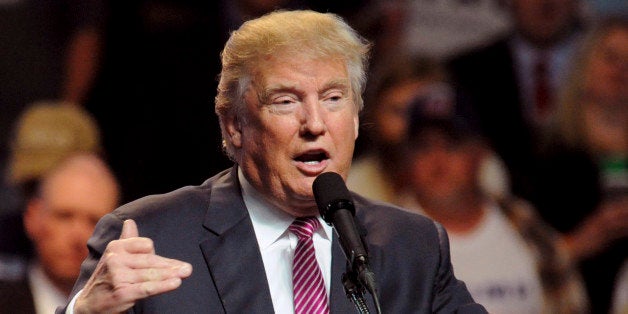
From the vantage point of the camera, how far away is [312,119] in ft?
7.93

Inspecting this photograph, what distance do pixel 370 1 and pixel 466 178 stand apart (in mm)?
1015

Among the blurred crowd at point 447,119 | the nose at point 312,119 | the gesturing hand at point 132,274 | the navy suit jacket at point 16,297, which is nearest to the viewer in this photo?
the gesturing hand at point 132,274

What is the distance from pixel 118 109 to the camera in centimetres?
454

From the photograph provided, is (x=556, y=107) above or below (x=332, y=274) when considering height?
below

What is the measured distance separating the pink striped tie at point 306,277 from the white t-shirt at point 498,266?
2608mm

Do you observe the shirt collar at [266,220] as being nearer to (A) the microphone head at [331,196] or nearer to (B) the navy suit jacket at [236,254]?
(B) the navy suit jacket at [236,254]

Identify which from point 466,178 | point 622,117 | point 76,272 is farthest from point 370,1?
point 76,272

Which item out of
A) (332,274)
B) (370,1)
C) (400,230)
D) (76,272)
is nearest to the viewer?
(332,274)

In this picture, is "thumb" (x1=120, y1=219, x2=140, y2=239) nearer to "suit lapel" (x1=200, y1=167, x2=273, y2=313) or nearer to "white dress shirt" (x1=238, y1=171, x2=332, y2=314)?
"suit lapel" (x1=200, y1=167, x2=273, y2=313)

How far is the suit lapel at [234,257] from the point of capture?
7.97ft

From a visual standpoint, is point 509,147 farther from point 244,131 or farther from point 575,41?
point 244,131

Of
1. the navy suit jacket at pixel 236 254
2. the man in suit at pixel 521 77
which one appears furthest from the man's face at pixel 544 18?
the navy suit jacket at pixel 236 254

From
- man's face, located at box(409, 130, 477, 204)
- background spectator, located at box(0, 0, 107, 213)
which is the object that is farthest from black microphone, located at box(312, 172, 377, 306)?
man's face, located at box(409, 130, 477, 204)

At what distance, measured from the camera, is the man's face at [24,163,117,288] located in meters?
4.40
